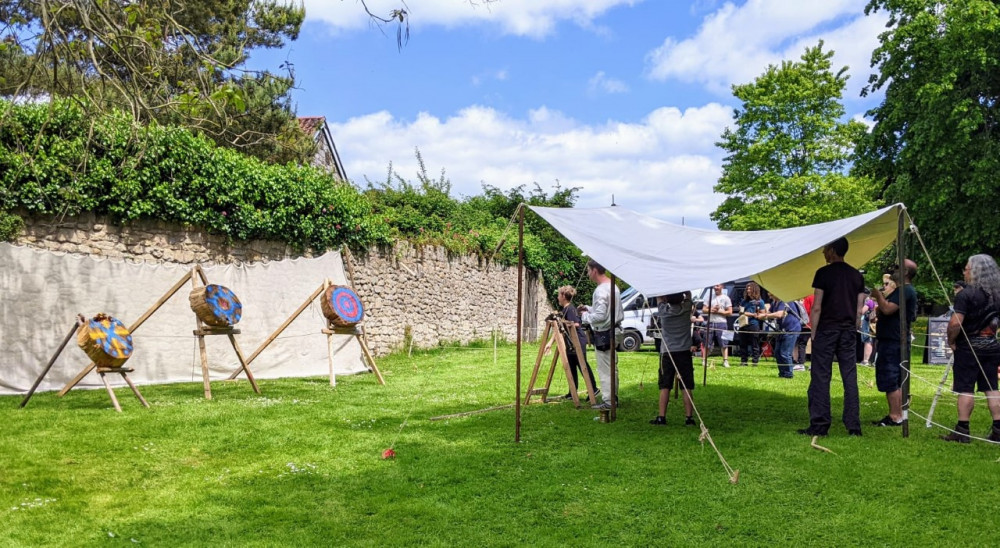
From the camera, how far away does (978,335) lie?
20.9ft

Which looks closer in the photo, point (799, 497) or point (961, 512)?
point (961, 512)

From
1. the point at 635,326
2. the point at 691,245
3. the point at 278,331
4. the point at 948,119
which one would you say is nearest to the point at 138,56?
the point at 278,331

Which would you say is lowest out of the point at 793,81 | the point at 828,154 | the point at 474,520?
the point at 474,520

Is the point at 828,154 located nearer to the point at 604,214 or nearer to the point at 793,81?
the point at 793,81

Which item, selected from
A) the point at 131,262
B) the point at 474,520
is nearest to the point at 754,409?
the point at 474,520

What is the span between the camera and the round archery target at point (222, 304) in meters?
9.06

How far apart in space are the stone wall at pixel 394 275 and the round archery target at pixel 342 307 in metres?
2.14

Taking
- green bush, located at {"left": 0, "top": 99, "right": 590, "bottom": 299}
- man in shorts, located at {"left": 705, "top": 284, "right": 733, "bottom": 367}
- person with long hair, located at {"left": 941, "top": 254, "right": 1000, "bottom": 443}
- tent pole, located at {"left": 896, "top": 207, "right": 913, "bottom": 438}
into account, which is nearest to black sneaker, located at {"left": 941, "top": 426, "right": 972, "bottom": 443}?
person with long hair, located at {"left": 941, "top": 254, "right": 1000, "bottom": 443}

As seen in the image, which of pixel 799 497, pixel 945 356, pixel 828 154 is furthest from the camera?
pixel 828 154

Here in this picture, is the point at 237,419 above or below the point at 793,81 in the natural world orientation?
below

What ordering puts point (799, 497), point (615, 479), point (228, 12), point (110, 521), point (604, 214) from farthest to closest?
point (228, 12), point (604, 214), point (615, 479), point (799, 497), point (110, 521)

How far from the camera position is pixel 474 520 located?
4508 mm

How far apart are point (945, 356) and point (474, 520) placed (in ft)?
43.3

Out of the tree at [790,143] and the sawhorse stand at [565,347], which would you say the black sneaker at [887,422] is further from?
the tree at [790,143]
